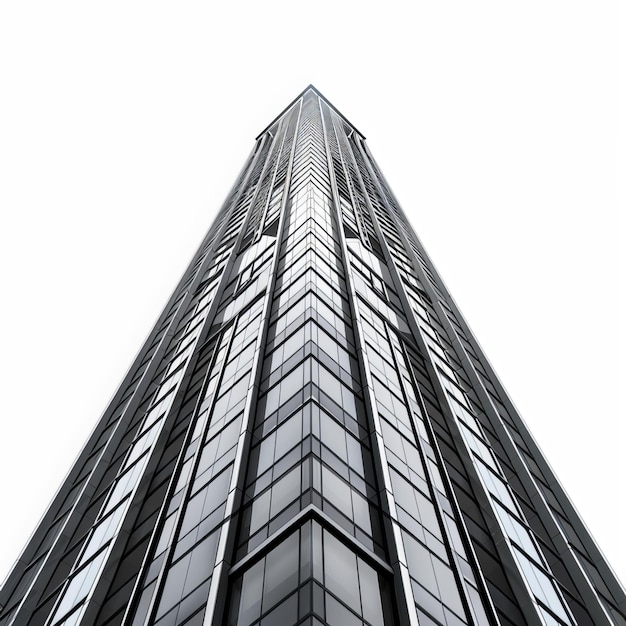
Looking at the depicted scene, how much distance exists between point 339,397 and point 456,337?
28.8 m

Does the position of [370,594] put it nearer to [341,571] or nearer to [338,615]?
[341,571]

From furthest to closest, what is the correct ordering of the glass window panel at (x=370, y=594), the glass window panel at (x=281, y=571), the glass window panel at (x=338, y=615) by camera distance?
the glass window panel at (x=370, y=594) < the glass window panel at (x=281, y=571) < the glass window panel at (x=338, y=615)

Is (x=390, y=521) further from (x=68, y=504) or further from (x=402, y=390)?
(x=68, y=504)

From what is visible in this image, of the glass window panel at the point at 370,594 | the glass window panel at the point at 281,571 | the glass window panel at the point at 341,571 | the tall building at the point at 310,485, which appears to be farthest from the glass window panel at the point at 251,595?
the glass window panel at the point at 370,594

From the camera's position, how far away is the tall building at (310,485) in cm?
2103

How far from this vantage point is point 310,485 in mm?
22578

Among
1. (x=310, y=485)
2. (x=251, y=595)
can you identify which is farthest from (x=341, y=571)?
(x=310, y=485)

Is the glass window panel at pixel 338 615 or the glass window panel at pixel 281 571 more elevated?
the glass window panel at pixel 281 571

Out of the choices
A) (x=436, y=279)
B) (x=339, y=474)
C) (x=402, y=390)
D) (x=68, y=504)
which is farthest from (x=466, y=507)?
(x=436, y=279)

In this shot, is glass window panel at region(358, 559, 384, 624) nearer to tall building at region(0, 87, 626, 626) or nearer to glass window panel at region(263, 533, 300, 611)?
tall building at region(0, 87, 626, 626)

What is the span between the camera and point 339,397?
2936cm

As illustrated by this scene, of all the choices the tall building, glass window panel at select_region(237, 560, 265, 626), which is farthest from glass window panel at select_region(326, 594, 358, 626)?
glass window panel at select_region(237, 560, 265, 626)

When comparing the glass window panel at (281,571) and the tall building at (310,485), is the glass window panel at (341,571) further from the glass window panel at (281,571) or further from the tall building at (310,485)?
the glass window panel at (281,571)

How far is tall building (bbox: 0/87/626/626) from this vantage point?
21.0 m
